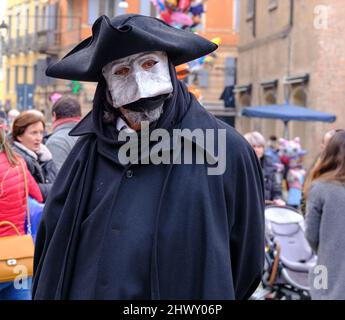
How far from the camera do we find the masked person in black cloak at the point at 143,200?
290cm

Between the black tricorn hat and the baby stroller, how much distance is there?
→ 5.09 meters

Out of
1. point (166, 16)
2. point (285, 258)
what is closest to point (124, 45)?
point (285, 258)

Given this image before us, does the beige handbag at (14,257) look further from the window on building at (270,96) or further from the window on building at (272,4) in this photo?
the window on building at (272,4)

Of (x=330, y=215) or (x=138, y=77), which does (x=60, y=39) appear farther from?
(x=138, y=77)

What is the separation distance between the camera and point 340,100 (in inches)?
754

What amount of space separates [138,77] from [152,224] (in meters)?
0.51

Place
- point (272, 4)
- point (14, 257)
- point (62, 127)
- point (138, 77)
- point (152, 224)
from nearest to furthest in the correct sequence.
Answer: point (152, 224), point (138, 77), point (14, 257), point (62, 127), point (272, 4)

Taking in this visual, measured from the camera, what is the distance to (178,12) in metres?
9.21

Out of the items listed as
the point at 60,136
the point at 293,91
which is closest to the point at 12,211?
the point at 60,136

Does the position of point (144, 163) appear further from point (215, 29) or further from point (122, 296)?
point (215, 29)

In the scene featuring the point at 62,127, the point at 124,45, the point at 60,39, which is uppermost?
the point at 60,39

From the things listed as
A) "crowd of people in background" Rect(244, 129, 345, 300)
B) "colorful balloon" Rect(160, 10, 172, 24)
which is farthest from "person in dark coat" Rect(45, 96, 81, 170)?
"colorful balloon" Rect(160, 10, 172, 24)

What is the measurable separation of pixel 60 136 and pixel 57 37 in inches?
1426
